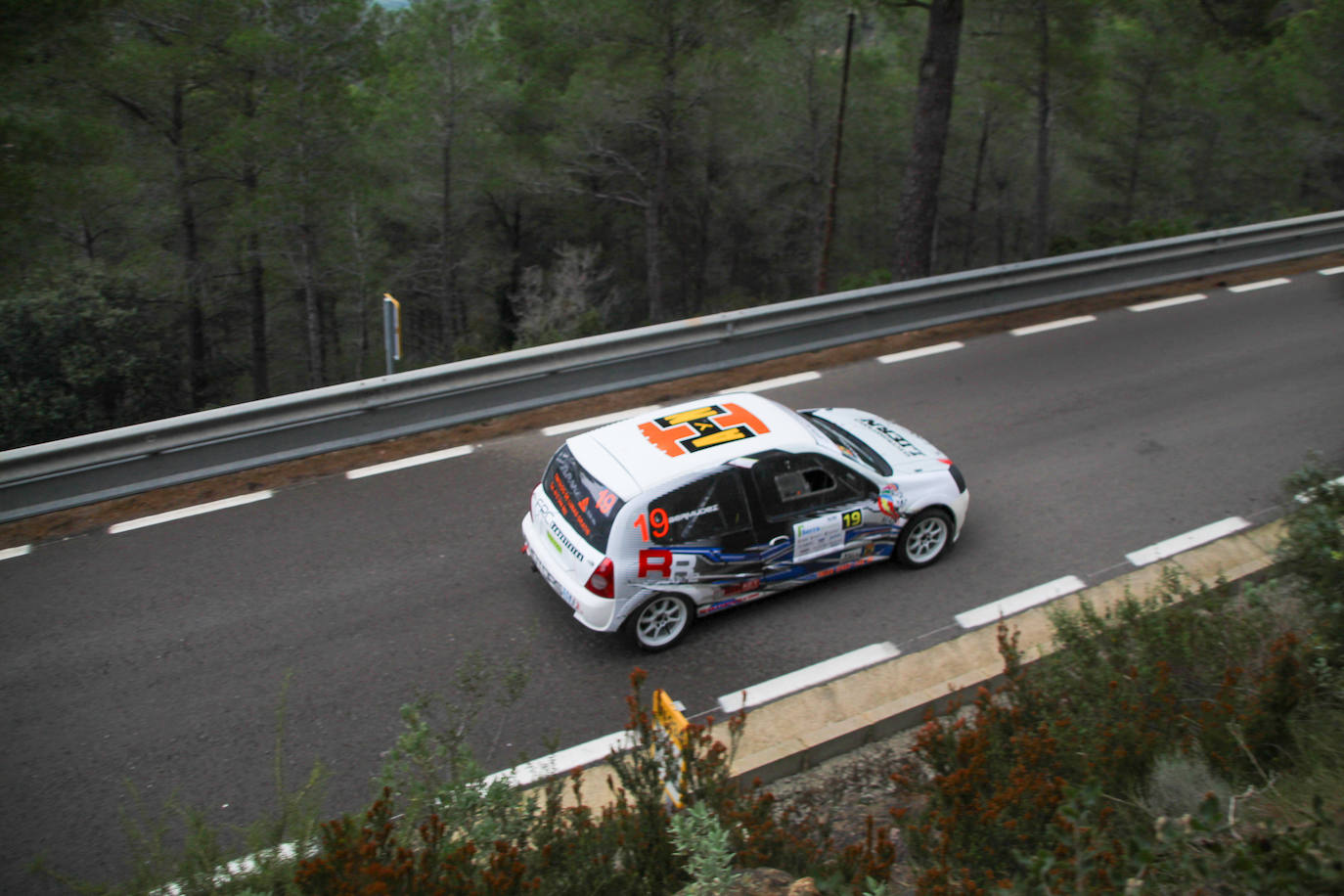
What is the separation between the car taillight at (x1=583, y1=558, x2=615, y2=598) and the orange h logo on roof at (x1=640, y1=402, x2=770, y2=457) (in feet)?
3.21

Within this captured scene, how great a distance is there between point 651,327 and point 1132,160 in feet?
97.5

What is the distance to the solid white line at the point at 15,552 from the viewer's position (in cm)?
870

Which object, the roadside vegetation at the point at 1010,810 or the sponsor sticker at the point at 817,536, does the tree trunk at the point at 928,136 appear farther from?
the roadside vegetation at the point at 1010,810

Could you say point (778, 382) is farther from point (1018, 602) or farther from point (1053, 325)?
point (1018, 602)

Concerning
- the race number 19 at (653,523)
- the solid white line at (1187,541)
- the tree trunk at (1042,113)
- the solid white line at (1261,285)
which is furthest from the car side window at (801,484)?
the tree trunk at (1042,113)

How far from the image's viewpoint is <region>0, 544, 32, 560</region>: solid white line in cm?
870

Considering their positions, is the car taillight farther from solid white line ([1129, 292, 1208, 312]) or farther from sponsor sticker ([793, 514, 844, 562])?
solid white line ([1129, 292, 1208, 312])

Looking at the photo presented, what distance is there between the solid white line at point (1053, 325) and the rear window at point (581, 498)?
24.9 ft

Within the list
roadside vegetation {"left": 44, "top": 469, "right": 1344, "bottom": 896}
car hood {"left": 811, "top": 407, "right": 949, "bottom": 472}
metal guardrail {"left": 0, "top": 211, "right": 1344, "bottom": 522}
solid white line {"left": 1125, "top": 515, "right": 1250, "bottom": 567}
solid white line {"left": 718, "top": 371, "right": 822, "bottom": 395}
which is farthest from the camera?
solid white line {"left": 718, "top": 371, "right": 822, "bottom": 395}

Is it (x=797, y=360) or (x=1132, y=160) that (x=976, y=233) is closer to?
(x=1132, y=160)

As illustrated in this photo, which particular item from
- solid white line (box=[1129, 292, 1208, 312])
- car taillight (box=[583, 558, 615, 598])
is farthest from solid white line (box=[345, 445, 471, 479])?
solid white line (box=[1129, 292, 1208, 312])

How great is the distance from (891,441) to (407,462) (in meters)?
4.62

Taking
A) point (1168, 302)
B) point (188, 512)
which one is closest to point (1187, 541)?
point (1168, 302)

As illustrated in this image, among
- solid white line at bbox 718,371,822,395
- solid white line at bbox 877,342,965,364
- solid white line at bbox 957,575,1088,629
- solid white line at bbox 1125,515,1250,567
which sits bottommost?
solid white line at bbox 957,575,1088,629
